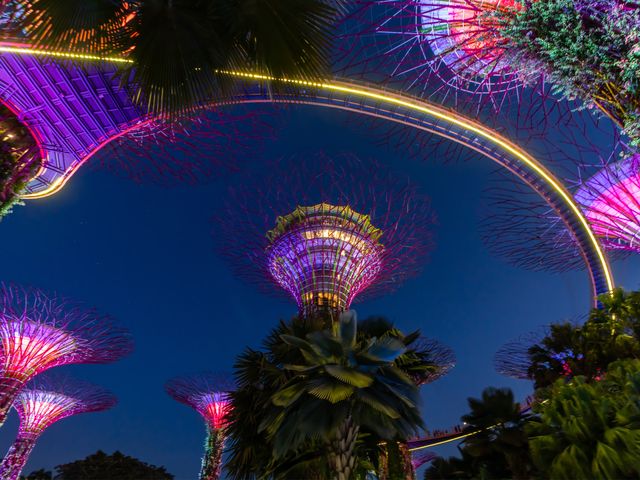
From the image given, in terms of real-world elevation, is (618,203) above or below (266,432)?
above

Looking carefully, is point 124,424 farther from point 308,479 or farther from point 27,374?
point 308,479

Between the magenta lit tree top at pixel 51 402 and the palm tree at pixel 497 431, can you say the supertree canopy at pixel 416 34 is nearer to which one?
the palm tree at pixel 497 431

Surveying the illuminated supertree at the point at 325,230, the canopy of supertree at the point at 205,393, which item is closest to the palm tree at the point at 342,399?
the illuminated supertree at the point at 325,230

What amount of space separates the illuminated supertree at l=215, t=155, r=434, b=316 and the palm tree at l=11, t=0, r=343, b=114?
497 inches

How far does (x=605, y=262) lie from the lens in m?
18.8

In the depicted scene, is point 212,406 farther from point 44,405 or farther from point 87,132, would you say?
point 87,132

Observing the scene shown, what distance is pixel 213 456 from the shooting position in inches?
1233

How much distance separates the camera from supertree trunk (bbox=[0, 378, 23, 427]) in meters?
20.3

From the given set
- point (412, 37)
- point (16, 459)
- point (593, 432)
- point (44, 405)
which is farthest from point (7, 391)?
point (593, 432)

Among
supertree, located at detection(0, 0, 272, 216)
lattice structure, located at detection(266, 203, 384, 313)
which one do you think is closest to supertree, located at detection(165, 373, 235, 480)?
lattice structure, located at detection(266, 203, 384, 313)

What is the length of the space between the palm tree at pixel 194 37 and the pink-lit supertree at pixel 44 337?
2195cm

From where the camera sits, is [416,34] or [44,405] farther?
[44,405]

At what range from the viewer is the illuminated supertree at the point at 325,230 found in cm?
1848

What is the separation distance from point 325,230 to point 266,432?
1101cm
